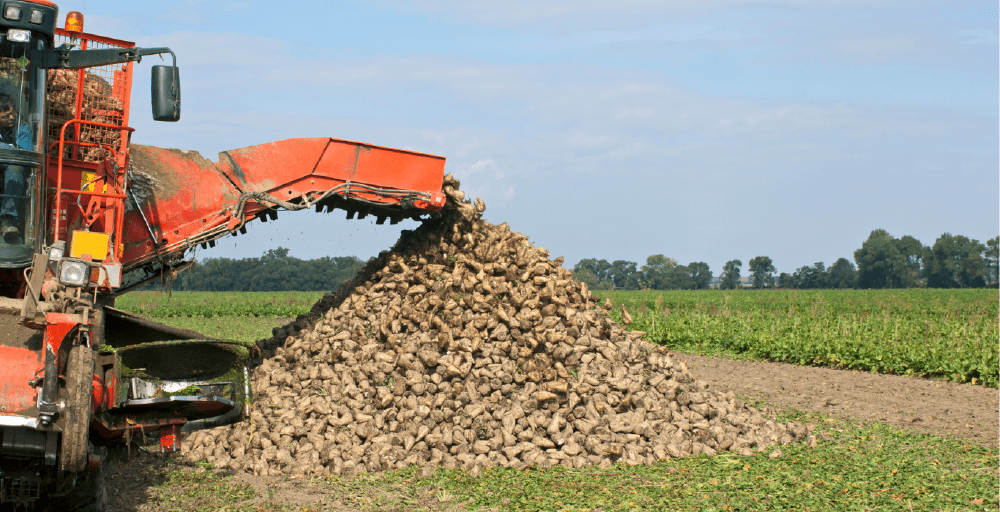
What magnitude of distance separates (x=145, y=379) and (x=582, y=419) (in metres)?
3.79

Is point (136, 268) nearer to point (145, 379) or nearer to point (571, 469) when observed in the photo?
point (145, 379)

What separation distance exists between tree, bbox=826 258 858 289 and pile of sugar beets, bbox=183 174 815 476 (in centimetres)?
10168

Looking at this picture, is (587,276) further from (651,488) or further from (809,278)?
(651,488)

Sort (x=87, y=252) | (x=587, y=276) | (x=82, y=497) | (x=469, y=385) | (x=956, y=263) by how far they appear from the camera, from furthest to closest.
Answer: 1. (x=956, y=263)
2. (x=587, y=276)
3. (x=469, y=385)
4. (x=87, y=252)
5. (x=82, y=497)

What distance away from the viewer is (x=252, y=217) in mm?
7754

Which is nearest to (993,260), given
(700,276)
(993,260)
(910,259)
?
(993,260)

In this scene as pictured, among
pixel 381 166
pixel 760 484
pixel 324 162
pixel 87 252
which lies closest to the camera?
pixel 87 252

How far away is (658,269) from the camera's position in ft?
323

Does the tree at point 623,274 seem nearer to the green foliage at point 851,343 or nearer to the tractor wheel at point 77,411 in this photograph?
the green foliage at point 851,343

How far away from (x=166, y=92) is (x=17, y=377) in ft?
7.36

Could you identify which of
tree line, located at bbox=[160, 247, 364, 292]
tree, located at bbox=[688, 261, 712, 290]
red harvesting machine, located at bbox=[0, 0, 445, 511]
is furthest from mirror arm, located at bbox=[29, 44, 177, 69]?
tree, located at bbox=[688, 261, 712, 290]

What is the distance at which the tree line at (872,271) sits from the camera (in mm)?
90625

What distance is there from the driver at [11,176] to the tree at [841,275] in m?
106

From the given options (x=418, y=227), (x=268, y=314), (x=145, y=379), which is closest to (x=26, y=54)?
(x=145, y=379)
